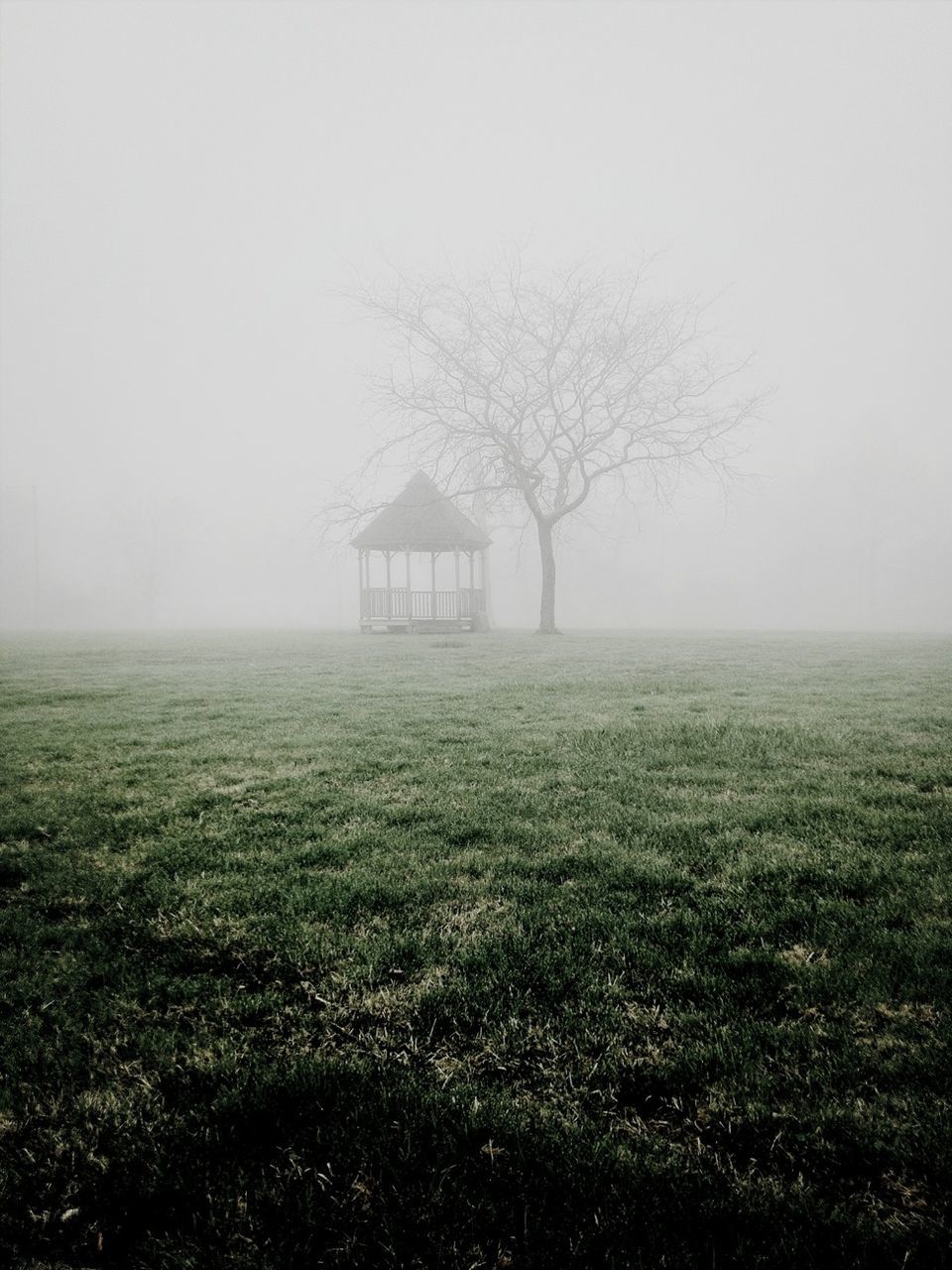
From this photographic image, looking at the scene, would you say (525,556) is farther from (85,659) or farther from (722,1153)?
(722,1153)

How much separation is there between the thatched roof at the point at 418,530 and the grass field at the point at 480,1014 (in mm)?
24949

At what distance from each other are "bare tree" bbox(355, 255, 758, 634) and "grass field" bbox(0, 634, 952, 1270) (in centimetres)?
2081

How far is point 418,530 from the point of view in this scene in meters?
30.3

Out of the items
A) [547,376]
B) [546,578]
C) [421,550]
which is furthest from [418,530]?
[547,376]

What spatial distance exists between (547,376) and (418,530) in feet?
29.8

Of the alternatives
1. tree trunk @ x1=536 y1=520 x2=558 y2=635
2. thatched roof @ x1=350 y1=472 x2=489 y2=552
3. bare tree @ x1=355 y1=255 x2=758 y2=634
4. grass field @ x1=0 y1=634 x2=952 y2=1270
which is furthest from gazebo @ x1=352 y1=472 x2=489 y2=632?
grass field @ x1=0 y1=634 x2=952 y2=1270

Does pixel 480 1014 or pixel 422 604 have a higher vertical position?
pixel 422 604

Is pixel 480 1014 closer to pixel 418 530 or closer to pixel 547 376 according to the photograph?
pixel 547 376

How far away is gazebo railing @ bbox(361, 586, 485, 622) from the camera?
29719mm

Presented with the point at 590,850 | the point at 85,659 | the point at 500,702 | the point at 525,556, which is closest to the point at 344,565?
the point at 525,556

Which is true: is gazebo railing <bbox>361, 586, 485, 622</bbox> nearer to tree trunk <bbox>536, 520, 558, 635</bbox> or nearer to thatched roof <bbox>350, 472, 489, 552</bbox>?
thatched roof <bbox>350, 472, 489, 552</bbox>

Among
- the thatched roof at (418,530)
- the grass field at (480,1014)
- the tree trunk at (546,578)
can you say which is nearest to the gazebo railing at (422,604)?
the thatched roof at (418,530)

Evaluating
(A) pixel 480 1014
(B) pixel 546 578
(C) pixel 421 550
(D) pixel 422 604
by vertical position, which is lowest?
(A) pixel 480 1014

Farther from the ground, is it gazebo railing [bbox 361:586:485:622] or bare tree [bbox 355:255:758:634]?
bare tree [bbox 355:255:758:634]
